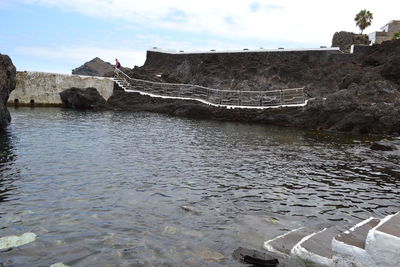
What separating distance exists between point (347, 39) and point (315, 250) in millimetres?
45860

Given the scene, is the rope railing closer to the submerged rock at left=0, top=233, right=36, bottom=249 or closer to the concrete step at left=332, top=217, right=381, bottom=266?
the concrete step at left=332, top=217, right=381, bottom=266

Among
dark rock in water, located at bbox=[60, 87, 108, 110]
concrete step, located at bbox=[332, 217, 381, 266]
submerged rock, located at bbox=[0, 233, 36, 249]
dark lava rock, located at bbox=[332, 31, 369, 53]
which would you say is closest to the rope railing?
dark rock in water, located at bbox=[60, 87, 108, 110]

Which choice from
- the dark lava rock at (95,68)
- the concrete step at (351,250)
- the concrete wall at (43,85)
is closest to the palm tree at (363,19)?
the concrete wall at (43,85)

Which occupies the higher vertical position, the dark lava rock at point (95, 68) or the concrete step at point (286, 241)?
the dark lava rock at point (95, 68)

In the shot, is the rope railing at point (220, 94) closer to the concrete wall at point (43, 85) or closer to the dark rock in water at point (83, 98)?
the dark rock in water at point (83, 98)

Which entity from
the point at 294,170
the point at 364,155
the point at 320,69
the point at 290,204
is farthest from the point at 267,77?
the point at 290,204

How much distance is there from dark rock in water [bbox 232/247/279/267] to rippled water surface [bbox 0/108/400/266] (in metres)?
0.17

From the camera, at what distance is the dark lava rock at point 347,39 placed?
45062 millimetres

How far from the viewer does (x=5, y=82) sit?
17.8 metres

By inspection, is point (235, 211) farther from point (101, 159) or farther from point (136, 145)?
point (136, 145)

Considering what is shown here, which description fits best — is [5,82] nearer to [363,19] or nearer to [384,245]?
[384,245]

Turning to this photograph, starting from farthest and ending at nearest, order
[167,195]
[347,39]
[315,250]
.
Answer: [347,39] → [167,195] → [315,250]

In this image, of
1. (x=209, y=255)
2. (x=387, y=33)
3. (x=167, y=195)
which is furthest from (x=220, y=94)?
(x=209, y=255)

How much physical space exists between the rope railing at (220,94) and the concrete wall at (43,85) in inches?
179
